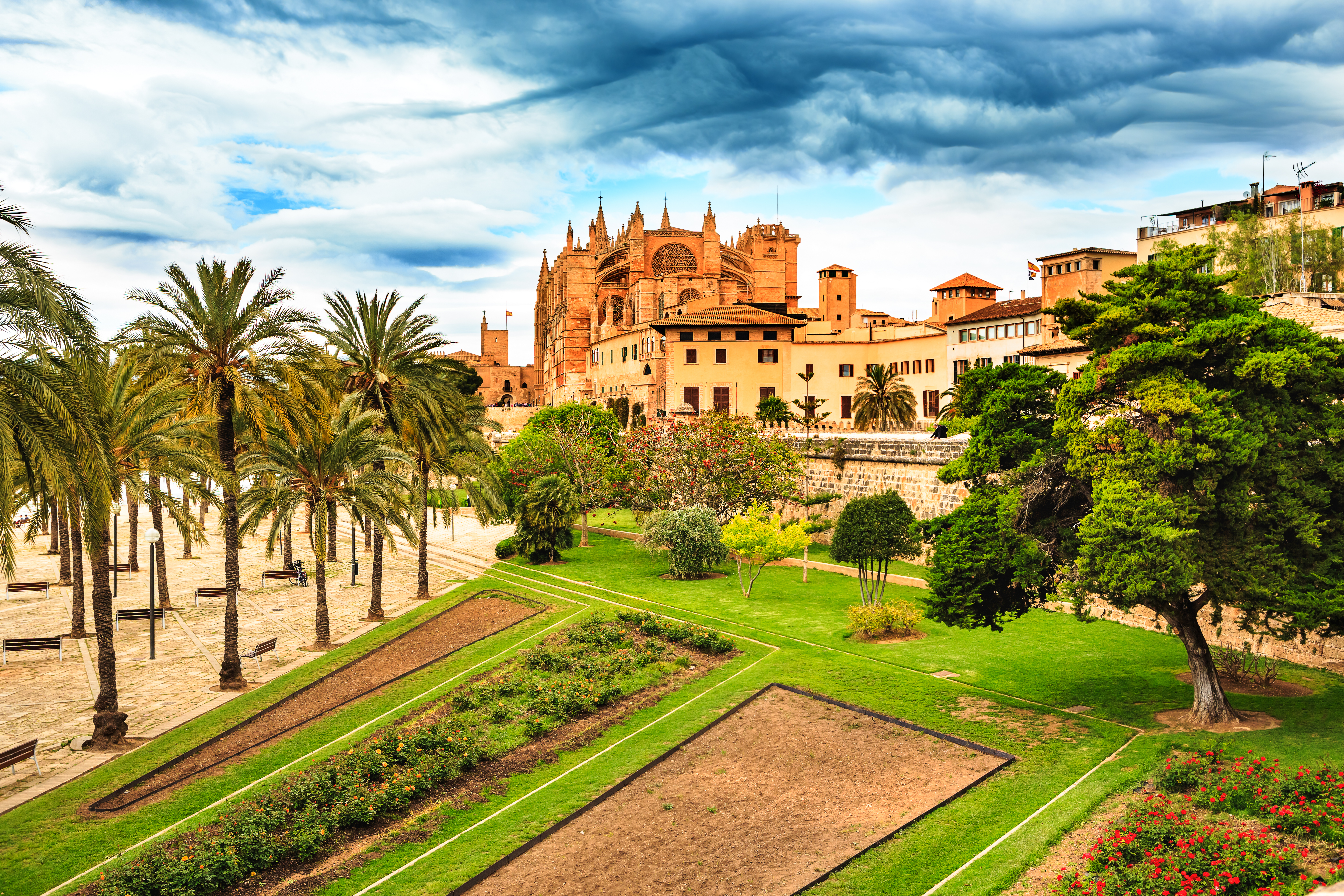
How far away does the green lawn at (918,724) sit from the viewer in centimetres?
1291

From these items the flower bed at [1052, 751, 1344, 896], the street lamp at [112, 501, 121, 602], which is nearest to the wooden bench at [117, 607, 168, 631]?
the street lamp at [112, 501, 121, 602]

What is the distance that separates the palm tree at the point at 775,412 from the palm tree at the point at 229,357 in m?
36.8

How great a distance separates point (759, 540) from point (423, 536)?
42.4 ft

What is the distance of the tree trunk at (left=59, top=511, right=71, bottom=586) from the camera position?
35281 mm

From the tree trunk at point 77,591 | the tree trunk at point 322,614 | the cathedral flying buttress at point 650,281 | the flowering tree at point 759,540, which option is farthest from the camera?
the cathedral flying buttress at point 650,281

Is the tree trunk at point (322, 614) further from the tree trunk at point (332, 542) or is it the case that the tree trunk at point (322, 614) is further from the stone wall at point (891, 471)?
the stone wall at point (891, 471)

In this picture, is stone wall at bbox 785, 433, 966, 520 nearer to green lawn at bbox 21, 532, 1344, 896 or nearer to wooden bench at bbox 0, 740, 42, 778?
green lawn at bbox 21, 532, 1344, 896

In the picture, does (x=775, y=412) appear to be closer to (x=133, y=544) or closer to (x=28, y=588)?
(x=133, y=544)

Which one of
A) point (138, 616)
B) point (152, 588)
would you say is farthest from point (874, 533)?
point (138, 616)

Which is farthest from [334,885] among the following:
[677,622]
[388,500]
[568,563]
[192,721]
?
[568,563]

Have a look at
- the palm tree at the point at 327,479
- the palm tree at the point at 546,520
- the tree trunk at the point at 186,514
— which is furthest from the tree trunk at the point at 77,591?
the palm tree at the point at 546,520

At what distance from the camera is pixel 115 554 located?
3222cm

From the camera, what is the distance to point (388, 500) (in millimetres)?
27812

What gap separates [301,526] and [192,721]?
40474mm
